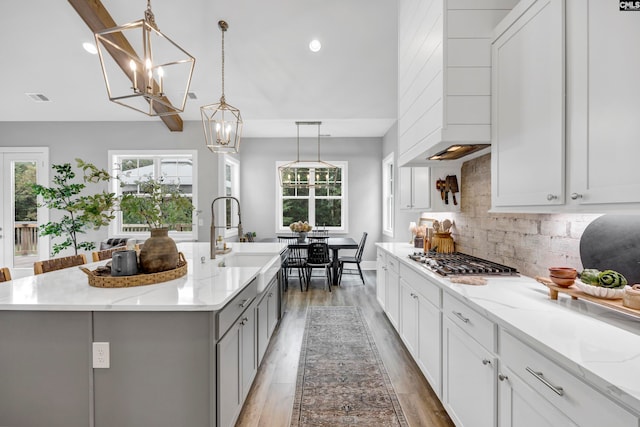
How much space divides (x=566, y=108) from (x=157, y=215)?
2.23m

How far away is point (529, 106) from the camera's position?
5.20 ft

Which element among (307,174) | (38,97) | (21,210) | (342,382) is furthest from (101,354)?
(21,210)

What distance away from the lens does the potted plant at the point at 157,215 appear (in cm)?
183

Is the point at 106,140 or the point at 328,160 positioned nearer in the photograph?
the point at 106,140

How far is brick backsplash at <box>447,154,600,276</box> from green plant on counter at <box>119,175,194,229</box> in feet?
7.26

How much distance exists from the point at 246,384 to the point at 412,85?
2.68 meters

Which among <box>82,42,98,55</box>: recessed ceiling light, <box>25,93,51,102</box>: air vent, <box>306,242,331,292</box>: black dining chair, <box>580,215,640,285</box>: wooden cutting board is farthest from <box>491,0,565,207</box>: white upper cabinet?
<box>25,93,51,102</box>: air vent

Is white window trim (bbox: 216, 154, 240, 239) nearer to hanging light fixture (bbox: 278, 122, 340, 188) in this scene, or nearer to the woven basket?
hanging light fixture (bbox: 278, 122, 340, 188)

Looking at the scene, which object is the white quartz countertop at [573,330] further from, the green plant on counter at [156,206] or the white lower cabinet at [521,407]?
the green plant on counter at [156,206]

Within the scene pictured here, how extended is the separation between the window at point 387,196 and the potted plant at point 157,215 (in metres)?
4.55

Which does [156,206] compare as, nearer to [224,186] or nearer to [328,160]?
[224,186]

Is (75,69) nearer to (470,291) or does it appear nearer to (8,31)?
(8,31)

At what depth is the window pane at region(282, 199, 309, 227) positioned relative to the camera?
685 cm

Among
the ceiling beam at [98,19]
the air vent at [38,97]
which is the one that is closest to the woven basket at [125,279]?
the ceiling beam at [98,19]
